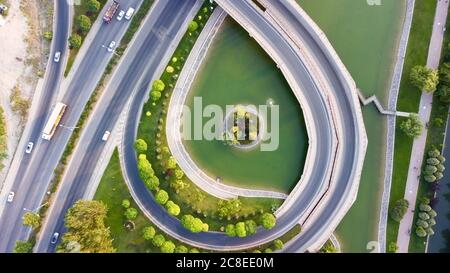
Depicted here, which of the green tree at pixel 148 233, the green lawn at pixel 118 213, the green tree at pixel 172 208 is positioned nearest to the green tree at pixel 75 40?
the green lawn at pixel 118 213

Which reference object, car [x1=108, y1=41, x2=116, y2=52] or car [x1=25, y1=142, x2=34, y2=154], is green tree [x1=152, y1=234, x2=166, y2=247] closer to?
car [x1=25, y1=142, x2=34, y2=154]

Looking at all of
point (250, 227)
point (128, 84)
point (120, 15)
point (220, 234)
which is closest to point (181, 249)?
point (220, 234)

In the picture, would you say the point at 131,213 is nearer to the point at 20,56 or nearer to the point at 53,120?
the point at 53,120

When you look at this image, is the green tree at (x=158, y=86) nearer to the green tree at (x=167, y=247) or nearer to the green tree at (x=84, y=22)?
the green tree at (x=84, y=22)

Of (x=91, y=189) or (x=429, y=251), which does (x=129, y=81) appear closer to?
(x=91, y=189)
